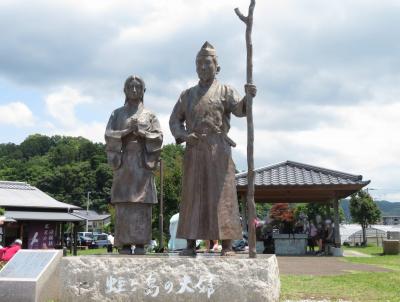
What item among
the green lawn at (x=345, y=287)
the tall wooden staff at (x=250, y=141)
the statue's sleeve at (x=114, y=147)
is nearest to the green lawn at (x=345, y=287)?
the green lawn at (x=345, y=287)

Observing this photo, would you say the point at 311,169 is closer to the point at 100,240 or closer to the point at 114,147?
the point at 114,147

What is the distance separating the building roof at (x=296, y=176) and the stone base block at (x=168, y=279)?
460 inches

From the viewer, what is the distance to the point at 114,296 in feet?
18.1

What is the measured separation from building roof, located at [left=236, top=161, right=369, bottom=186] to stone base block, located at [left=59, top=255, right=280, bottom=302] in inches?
460

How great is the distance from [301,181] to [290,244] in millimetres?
2756

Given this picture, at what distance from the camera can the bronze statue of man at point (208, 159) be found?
6.10 meters

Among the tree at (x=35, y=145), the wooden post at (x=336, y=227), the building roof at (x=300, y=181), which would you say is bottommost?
the wooden post at (x=336, y=227)

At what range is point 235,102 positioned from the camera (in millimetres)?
6422

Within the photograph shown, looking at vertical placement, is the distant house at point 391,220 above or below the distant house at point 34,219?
above

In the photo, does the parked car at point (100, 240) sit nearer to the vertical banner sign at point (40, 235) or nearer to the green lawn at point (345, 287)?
the vertical banner sign at point (40, 235)

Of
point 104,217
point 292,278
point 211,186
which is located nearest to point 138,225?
point 211,186

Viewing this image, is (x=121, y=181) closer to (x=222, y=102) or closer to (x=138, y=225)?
(x=138, y=225)

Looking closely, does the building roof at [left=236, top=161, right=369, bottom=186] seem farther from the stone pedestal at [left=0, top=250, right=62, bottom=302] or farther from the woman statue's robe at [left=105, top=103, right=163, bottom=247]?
the stone pedestal at [left=0, top=250, right=62, bottom=302]

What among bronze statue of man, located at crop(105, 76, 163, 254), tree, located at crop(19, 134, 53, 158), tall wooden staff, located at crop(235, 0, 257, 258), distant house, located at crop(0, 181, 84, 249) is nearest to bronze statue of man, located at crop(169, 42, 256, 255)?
tall wooden staff, located at crop(235, 0, 257, 258)
